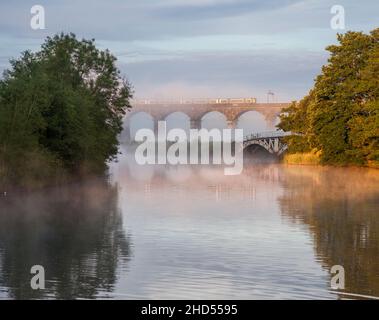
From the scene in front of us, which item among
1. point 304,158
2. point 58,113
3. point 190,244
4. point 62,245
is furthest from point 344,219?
point 304,158

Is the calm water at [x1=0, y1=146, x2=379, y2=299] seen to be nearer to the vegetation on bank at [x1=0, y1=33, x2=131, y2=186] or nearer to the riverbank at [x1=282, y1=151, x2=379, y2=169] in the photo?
the vegetation on bank at [x1=0, y1=33, x2=131, y2=186]

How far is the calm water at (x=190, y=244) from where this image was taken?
2134 centimetres

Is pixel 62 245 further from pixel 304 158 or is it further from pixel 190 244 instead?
pixel 304 158

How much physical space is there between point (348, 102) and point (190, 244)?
61.4m

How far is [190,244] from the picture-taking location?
2944 centimetres

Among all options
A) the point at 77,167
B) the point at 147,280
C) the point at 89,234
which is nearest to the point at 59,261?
the point at 147,280

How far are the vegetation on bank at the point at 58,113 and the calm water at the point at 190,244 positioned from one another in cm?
308

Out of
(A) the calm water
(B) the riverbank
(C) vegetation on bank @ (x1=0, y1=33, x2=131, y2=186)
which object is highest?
(C) vegetation on bank @ (x1=0, y1=33, x2=131, y2=186)

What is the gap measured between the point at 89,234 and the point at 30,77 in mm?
26092

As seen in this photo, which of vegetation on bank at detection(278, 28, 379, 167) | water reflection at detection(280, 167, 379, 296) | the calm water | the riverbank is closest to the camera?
the calm water

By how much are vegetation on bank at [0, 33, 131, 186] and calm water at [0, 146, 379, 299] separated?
308 centimetres

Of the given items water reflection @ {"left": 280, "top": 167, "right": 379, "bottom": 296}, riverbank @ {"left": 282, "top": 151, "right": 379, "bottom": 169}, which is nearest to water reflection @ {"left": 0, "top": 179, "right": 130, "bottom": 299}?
water reflection @ {"left": 280, "top": 167, "right": 379, "bottom": 296}

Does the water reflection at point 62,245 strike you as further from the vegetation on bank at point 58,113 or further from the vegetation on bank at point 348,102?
the vegetation on bank at point 348,102

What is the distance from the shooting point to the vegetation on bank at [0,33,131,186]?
168ft
